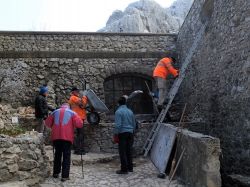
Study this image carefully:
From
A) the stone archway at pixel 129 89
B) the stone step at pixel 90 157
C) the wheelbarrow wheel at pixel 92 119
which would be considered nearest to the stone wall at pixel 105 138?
the wheelbarrow wheel at pixel 92 119

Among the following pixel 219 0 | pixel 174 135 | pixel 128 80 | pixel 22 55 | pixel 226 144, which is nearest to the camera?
pixel 174 135

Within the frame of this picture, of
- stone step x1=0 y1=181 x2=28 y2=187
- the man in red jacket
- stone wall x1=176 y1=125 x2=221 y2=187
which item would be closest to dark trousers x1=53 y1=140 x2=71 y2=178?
the man in red jacket

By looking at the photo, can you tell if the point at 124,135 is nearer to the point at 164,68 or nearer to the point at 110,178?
the point at 110,178

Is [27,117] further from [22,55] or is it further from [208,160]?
[208,160]

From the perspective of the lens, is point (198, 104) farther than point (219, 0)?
Yes

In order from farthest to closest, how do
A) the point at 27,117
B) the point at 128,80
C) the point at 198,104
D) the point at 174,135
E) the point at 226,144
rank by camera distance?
the point at 128,80, the point at 198,104, the point at 27,117, the point at 226,144, the point at 174,135

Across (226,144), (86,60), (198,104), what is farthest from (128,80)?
(226,144)

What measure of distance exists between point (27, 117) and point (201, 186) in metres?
5.73

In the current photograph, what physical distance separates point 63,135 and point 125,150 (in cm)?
145

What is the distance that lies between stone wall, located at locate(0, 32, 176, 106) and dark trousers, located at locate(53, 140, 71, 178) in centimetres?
501

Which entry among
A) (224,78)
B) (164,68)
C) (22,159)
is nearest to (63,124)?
(22,159)

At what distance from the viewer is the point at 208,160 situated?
5.14 meters

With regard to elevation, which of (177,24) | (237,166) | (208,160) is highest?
(177,24)

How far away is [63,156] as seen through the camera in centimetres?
626
